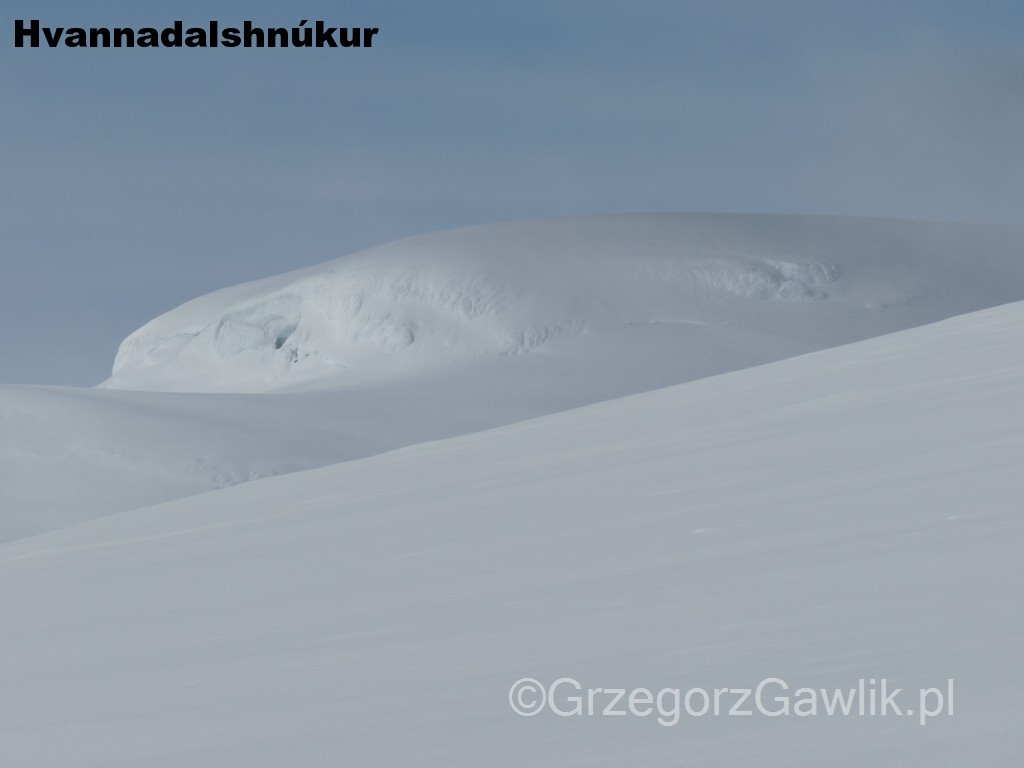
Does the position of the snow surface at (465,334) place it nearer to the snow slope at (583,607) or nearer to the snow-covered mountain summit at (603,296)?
the snow-covered mountain summit at (603,296)

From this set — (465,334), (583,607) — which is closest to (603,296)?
(465,334)

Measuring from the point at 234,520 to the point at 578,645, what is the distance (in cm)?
260

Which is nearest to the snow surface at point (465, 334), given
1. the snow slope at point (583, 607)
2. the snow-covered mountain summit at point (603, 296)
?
the snow-covered mountain summit at point (603, 296)

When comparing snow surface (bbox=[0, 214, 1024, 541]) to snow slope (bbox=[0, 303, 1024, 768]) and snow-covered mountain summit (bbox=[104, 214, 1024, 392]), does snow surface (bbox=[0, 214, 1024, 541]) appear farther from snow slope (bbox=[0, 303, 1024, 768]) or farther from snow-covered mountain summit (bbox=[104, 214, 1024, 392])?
snow slope (bbox=[0, 303, 1024, 768])

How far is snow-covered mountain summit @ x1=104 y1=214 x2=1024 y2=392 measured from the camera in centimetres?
3016

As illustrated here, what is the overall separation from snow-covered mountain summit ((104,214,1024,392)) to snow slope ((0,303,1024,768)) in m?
24.1

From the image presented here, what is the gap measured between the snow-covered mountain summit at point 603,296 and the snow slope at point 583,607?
2405cm

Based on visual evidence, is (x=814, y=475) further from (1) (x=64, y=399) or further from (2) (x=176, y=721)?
(1) (x=64, y=399)

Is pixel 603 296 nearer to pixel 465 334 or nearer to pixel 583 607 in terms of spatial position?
pixel 465 334

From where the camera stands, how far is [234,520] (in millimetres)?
4359

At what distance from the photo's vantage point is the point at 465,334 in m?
31.4

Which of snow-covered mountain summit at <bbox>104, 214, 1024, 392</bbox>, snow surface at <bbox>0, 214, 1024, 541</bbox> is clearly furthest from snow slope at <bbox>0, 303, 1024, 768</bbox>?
snow-covered mountain summit at <bbox>104, 214, 1024, 392</bbox>

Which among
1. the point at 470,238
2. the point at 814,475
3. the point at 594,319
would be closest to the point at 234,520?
the point at 814,475

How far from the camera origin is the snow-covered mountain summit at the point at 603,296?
30.2 m
